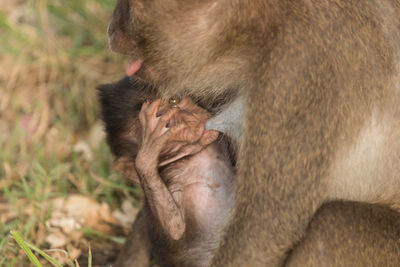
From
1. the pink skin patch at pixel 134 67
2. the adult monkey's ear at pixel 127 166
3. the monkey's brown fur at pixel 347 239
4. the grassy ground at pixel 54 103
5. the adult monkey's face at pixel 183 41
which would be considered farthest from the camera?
the grassy ground at pixel 54 103

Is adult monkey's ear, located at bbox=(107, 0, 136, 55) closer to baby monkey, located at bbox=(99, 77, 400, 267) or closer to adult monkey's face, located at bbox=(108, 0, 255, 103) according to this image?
adult monkey's face, located at bbox=(108, 0, 255, 103)

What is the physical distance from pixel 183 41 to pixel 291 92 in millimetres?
517

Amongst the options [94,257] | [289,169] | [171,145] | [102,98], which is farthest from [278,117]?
[94,257]

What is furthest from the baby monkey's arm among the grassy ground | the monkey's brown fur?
the grassy ground

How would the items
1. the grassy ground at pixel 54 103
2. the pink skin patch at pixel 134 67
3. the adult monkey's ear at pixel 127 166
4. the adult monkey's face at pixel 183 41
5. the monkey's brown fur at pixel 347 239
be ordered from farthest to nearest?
the grassy ground at pixel 54 103
the adult monkey's ear at pixel 127 166
the pink skin patch at pixel 134 67
the adult monkey's face at pixel 183 41
the monkey's brown fur at pixel 347 239

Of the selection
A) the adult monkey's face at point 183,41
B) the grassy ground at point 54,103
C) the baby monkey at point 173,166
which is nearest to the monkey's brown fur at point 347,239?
the baby monkey at point 173,166

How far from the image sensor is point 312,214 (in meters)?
2.44

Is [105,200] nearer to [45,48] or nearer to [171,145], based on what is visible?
[171,145]

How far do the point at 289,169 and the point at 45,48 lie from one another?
10.5 ft

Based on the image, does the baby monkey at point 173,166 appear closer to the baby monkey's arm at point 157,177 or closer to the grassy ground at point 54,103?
the baby monkey's arm at point 157,177

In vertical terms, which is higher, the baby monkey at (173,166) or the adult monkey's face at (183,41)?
the adult monkey's face at (183,41)

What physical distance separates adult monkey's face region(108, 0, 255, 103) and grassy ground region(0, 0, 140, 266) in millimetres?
1389

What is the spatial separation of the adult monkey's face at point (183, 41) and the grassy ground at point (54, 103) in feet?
4.56

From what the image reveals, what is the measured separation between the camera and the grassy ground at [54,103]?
4098mm
